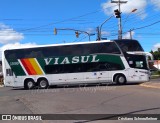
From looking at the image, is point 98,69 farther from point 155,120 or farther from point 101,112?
point 155,120

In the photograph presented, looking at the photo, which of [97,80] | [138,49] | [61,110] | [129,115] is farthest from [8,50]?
[129,115]

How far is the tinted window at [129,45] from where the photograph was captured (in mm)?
29272

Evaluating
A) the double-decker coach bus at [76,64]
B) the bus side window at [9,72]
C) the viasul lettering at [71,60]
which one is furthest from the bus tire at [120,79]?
the bus side window at [9,72]

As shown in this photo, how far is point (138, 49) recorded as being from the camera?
29.7 m

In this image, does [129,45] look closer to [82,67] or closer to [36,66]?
[82,67]

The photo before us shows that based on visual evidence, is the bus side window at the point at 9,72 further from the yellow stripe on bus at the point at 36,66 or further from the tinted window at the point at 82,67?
the tinted window at the point at 82,67

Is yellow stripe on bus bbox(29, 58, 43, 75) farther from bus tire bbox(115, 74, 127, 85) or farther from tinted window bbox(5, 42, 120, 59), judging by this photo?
bus tire bbox(115, 74, 127, 85)

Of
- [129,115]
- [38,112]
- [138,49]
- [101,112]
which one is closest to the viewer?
[129,115]

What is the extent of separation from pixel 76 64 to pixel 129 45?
4516 mm

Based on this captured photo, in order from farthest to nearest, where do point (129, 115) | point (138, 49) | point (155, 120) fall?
1. point (138, 49)
2. point (129, 115)
3. point (155, 120)

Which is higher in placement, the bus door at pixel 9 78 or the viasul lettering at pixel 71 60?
the viasul lettering at pixel 71 60

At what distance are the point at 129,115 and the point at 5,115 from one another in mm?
4292

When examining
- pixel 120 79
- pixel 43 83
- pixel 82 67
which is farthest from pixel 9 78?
pixel 120 79

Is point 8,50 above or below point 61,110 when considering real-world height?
above
